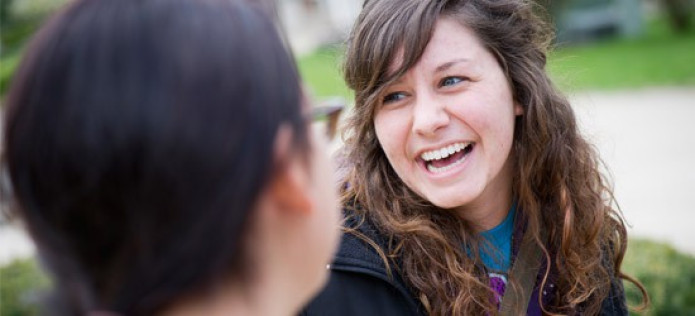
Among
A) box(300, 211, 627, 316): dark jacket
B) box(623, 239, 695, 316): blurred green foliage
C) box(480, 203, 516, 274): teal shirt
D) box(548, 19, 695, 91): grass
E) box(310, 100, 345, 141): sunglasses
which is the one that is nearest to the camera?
box(310, 100, 345, 141): sunglasses

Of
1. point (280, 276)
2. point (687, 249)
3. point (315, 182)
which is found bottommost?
point (687, 249)

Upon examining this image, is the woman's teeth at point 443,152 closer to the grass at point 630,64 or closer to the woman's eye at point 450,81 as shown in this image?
the woman's eye at point 450,81

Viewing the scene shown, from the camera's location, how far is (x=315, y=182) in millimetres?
1161

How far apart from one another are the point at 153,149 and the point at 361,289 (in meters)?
1.36

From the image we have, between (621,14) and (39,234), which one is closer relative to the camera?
(39,234)

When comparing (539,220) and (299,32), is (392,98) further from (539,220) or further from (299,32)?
(299,32)

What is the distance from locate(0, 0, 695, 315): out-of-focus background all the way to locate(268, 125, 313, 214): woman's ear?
0.79 feet

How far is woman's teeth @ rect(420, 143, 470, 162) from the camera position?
2.32m

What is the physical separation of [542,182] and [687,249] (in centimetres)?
462

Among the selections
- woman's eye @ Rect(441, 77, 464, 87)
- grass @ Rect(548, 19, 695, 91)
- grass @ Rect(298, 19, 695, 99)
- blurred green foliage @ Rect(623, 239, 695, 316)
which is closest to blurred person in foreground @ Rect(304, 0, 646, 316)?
woman's eye @ Rect(441, 77, 464, 87)

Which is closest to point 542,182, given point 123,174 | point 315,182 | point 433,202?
point 433,202

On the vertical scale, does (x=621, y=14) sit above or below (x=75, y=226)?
below

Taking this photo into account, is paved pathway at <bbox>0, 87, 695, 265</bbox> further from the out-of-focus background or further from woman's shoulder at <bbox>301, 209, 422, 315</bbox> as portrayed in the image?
woman's shoulder at <bbox>301, 209, 422, 315</bbox>

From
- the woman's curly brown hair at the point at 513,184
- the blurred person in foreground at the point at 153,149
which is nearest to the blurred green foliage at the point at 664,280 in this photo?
the woman's curly brown hair at the point at 513,184
